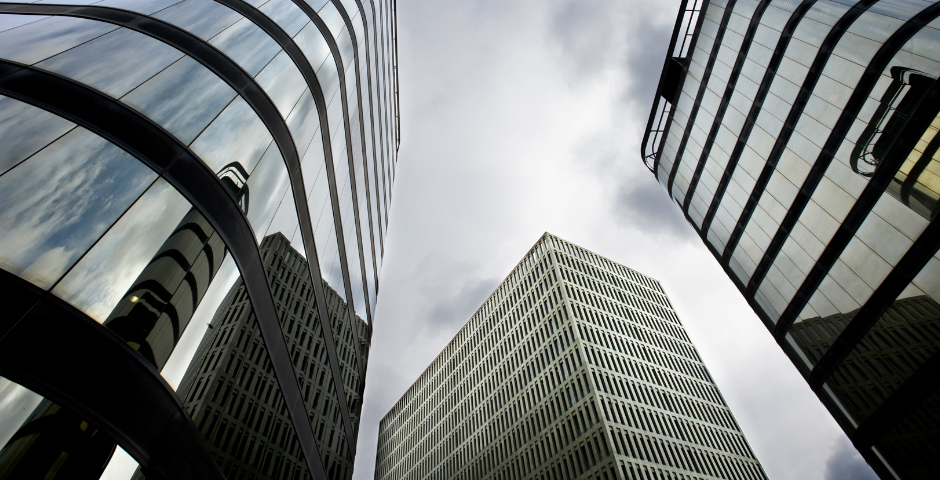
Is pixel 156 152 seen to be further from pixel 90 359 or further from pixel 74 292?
pixel 90 359

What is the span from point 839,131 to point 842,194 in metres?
2.71

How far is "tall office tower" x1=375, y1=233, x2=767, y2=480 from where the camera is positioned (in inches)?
2475

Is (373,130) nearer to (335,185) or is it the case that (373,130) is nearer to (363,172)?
(363,172)

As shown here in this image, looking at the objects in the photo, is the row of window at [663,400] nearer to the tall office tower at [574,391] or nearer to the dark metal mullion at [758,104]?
the tall office tower at [574,391]

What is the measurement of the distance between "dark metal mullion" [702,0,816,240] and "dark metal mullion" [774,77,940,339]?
20.3ft

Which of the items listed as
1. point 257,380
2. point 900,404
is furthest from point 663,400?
point 257,380

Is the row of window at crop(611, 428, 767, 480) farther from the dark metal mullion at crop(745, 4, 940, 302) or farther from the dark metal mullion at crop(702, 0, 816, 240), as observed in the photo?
the dark metal mullion at crop(745, 4, 940, 302)

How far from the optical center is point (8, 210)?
6.95m

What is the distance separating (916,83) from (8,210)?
25301 mm

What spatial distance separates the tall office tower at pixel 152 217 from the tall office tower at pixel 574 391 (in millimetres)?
54152

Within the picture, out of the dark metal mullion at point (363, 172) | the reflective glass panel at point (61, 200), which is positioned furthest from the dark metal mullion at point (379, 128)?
the reflective glass panel at point (61, 200)

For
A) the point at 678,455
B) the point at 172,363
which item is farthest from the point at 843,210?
the point at 678,455

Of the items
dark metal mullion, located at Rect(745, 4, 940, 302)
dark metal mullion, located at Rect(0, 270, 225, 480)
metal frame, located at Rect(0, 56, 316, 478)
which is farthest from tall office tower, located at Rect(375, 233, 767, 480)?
dark metal mullion, located at Rect(0, 270, 225, 480)

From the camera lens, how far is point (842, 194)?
19.5 m
